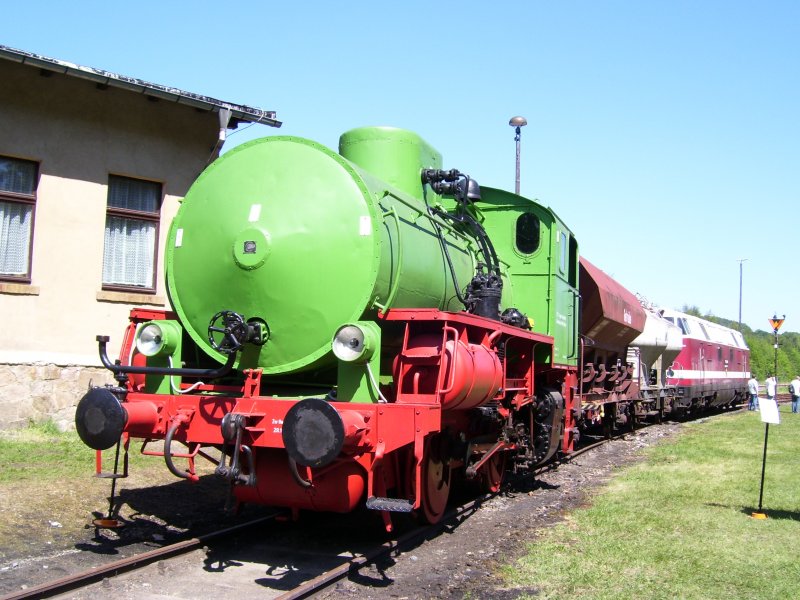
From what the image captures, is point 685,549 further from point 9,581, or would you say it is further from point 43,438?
point 43,438

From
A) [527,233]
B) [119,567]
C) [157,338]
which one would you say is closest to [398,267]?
[157,338]

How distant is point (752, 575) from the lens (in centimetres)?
613

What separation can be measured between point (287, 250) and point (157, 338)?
1.53 metres

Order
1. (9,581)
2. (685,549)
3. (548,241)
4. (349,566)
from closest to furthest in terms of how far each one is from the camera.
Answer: (9,581) → (349,566) → (685,549) → (548,241)

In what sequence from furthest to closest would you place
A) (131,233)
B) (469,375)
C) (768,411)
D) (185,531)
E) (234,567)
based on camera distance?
(131,233) → (768,411) → (185,531) → (469,375) → (234,567)

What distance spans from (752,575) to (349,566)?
324cm

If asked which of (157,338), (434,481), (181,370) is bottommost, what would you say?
(434,481)

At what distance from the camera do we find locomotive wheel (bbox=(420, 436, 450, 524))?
22.6ft

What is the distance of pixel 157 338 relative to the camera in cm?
674

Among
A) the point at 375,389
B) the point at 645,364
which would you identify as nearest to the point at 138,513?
the point at 375,389

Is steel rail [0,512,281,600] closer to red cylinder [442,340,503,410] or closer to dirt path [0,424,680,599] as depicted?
dirt path [0,424,680,599]

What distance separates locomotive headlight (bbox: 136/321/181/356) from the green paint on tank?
0.55 ft

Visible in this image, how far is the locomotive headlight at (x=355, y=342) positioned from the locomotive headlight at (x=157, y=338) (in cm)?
174

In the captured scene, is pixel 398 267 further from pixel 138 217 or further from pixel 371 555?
pixel 138 217
